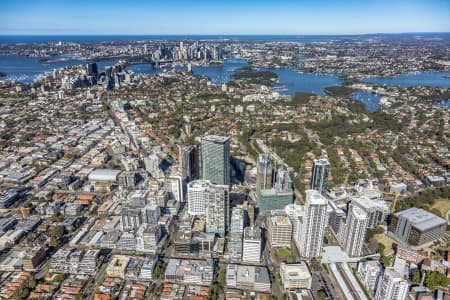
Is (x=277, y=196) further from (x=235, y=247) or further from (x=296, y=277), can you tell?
(x=296, y=277)

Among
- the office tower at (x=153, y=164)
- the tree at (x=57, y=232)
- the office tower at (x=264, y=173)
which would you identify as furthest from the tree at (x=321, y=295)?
the office tower at (x=153, y=164)

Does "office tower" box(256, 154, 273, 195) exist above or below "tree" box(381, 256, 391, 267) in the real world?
above

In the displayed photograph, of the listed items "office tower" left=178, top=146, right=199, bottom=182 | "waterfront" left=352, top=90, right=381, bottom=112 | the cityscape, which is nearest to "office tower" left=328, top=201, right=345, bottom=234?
the cityscape

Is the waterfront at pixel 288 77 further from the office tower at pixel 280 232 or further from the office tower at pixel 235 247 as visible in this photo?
the office tower at pixel 235 247

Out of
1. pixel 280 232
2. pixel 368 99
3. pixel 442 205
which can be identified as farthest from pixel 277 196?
pixel 368 99

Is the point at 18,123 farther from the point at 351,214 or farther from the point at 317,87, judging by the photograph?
the point at 317,87

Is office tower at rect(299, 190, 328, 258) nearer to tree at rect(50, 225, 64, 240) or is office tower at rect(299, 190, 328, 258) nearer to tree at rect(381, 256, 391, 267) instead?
tree at rect(381, 256, 391, 267)

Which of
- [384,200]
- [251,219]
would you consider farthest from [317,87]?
[251,219]
